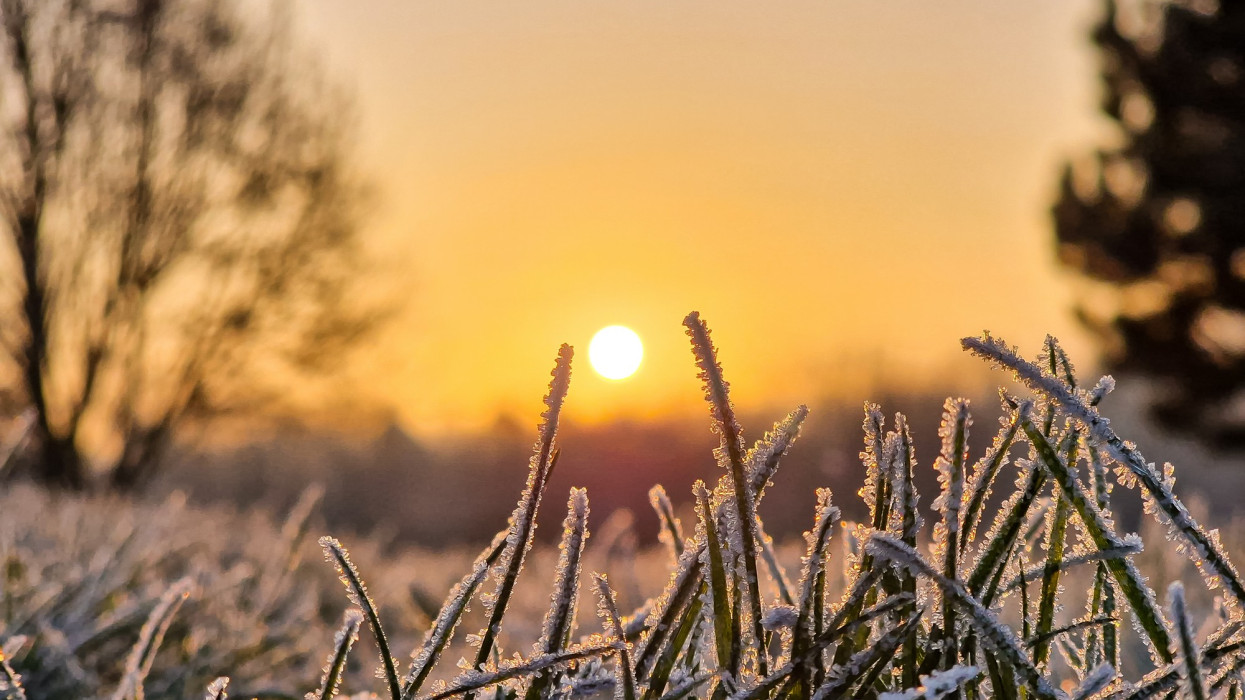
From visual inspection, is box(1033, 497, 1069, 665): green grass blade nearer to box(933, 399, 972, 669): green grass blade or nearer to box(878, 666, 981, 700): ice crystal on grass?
box(933, 399, 972, 669): green grass blade

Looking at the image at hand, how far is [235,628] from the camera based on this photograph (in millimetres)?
2221

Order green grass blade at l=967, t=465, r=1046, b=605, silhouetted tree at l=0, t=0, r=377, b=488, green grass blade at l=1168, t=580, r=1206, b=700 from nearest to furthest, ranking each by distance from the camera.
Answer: green grass blade at l=1168, t=580, r=1206, b=700 → green grass blade at l=967, t=465, r=1046, b=605 → silhouetted tree at l=0, t=0, r=377, b=488

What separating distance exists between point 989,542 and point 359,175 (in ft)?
45.0

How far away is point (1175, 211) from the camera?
1903 centimetres

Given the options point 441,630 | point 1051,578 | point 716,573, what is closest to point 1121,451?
point 1051,578

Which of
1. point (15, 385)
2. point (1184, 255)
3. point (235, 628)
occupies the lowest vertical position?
point (235, 628)

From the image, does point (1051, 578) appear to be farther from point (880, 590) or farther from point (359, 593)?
point (359, 593)

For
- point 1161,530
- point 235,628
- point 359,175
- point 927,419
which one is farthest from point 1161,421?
point 235,628

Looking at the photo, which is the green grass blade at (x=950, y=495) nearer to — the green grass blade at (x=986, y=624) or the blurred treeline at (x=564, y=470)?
the green grass blade at (x=986, y=624)

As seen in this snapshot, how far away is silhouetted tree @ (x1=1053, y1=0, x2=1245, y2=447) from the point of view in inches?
728

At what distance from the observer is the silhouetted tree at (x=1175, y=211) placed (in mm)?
18484

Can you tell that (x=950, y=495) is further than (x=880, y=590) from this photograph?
No

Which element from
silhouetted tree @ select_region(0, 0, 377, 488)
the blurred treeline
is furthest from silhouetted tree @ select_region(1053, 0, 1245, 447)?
silhouetted tree @ select_region(0, 0, 377, 488)

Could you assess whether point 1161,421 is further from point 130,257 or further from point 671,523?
point 671,523
